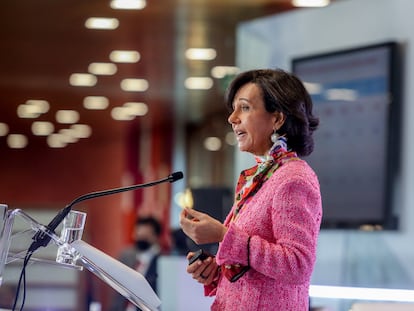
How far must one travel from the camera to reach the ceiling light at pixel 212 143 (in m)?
10.5

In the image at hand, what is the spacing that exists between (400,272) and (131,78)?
208 inches

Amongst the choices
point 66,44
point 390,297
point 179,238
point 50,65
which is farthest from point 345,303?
point 50,65

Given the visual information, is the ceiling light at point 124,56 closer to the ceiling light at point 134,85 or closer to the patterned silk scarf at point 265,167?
the ceiling light at point 134,85

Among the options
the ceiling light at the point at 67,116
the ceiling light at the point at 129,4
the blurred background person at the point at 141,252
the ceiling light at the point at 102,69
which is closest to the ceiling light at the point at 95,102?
the ceiling light at the point at 67,116

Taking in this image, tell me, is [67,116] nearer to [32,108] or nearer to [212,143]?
[32,108]

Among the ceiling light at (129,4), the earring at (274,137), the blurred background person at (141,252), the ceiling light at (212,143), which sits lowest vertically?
the blurred background person at (141,252)

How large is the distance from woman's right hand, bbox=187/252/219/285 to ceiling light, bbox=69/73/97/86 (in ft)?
22.7

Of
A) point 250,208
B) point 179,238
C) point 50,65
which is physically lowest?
point 179,238

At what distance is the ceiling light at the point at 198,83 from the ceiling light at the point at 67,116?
4.32 ft

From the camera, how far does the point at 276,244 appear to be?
1.58m

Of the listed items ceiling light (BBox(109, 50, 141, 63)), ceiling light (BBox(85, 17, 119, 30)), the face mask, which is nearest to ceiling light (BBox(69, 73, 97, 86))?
ceiling light (BBox(109, 50, 141, 63))

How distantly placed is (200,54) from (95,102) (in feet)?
6.09

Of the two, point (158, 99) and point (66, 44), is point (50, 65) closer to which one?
point (66, 44)

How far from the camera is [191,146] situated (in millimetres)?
10914
